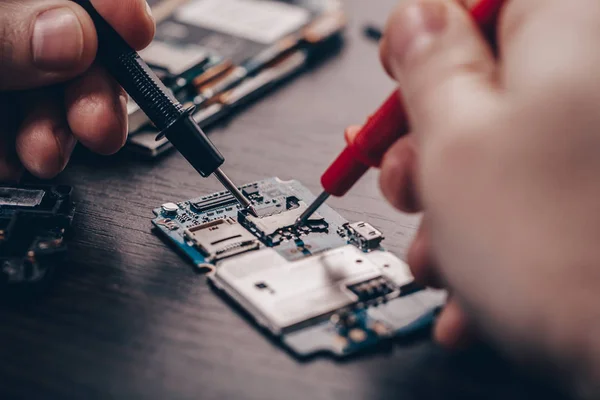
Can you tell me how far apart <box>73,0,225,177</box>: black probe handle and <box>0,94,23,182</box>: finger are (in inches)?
5.7

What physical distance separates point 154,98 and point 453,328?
0.45 m

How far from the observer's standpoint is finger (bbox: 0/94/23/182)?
0.98m

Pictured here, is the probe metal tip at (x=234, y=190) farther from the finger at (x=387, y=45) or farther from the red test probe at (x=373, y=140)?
the finger at (x=387, y=45)

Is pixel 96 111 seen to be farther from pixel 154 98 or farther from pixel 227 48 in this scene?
pixel 227 48

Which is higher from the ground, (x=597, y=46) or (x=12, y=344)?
(x=597, y=46)

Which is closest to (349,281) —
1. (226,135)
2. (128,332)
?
(128,332)

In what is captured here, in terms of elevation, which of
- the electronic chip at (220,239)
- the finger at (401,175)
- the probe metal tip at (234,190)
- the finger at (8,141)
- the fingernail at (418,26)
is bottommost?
the electronic chip at (220,239)

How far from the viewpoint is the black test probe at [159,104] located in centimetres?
93

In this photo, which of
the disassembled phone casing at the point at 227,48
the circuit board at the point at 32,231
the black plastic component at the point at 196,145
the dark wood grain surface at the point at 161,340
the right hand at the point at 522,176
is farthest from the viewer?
the disassembled phone casing at the point at 227,48

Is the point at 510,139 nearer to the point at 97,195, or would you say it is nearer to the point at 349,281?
the point at 349,281

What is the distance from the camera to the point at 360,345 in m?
0.72

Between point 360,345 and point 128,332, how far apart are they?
22cm

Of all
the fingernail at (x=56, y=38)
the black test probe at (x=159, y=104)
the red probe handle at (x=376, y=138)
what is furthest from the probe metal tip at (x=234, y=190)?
the fingernail at (x=56, y=38)

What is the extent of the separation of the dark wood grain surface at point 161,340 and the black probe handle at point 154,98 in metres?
0.09
